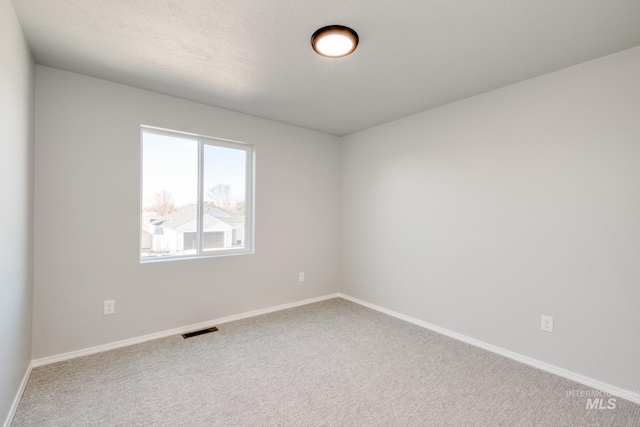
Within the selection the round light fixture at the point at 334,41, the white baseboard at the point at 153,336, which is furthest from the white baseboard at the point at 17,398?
the round light fixture at the point at 334,41

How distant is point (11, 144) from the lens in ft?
5.82

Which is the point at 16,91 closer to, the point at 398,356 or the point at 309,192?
the point at 309,192

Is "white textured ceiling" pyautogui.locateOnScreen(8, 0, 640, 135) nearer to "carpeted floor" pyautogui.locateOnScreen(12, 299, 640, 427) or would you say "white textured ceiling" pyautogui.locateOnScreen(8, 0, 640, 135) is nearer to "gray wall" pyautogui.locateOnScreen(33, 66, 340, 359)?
"gray wall" pyautogui.locateOnScreen(33, 66, 340, 359)

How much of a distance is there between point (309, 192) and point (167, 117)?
1961 mm

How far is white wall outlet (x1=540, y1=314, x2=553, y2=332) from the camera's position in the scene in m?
2.47

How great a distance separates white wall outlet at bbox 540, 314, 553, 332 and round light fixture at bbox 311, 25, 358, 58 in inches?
104

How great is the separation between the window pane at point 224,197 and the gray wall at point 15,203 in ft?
4.86

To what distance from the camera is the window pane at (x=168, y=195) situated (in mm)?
3047

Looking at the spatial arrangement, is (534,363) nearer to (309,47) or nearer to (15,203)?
(309,47)

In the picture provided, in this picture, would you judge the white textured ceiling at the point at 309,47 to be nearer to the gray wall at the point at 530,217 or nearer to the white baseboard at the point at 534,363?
the gray wall at the point at 530,217

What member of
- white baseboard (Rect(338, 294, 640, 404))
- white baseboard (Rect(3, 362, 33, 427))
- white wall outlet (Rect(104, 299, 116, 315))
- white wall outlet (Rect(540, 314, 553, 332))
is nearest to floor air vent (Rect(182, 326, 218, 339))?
white wall outlet (Rect(104, 299, 116, 315))

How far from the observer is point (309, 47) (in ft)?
7.13

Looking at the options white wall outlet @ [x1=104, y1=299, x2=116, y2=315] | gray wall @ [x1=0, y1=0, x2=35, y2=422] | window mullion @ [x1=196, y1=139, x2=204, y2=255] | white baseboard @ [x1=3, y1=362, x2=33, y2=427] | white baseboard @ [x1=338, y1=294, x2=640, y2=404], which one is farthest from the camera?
window mullion @ [x1=196, y1=139, x2=204, y2=255]

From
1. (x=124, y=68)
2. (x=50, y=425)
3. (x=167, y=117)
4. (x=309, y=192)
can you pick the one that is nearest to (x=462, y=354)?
(x=309, y=192)
